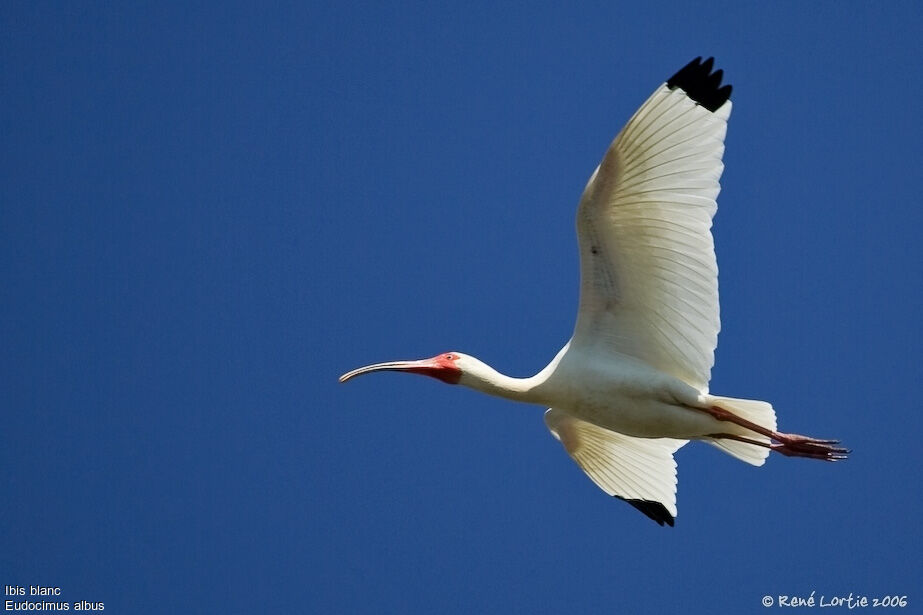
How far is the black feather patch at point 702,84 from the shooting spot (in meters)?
10.6

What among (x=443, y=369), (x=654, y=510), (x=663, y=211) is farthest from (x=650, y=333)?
(x=654, y=510)

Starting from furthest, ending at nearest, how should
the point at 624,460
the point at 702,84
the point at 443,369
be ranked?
1. the point at 624,460
2. the point at 443,369
3. the point at 702,84

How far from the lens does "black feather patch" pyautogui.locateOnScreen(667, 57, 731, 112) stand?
10.6 m

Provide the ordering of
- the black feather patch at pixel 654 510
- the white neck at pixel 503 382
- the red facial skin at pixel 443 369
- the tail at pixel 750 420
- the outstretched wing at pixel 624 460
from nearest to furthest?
the tail at pixel 750 420 < the white neck at pixel 503 382 < the red facial skin at pixel 443 369 < the black feather patch at pixel 654 510 < the outstretched wing at pixel 624 460

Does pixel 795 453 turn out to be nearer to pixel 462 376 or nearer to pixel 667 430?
pixel 667 430

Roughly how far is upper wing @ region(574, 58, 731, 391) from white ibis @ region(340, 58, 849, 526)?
0.01 metres

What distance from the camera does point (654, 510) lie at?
13.2 metres

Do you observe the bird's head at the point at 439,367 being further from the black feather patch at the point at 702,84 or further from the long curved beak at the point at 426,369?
the black feather patch at the point at 702,84

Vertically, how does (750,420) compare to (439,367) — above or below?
below

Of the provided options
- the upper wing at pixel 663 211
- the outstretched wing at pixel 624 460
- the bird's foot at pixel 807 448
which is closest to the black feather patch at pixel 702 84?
the upper wing at pixel 663 211

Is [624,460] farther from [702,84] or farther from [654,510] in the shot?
[702,84]

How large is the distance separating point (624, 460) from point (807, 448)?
2.15 metres

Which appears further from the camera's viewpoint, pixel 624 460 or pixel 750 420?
pixel 624 460

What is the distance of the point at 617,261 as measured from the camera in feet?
36.8
